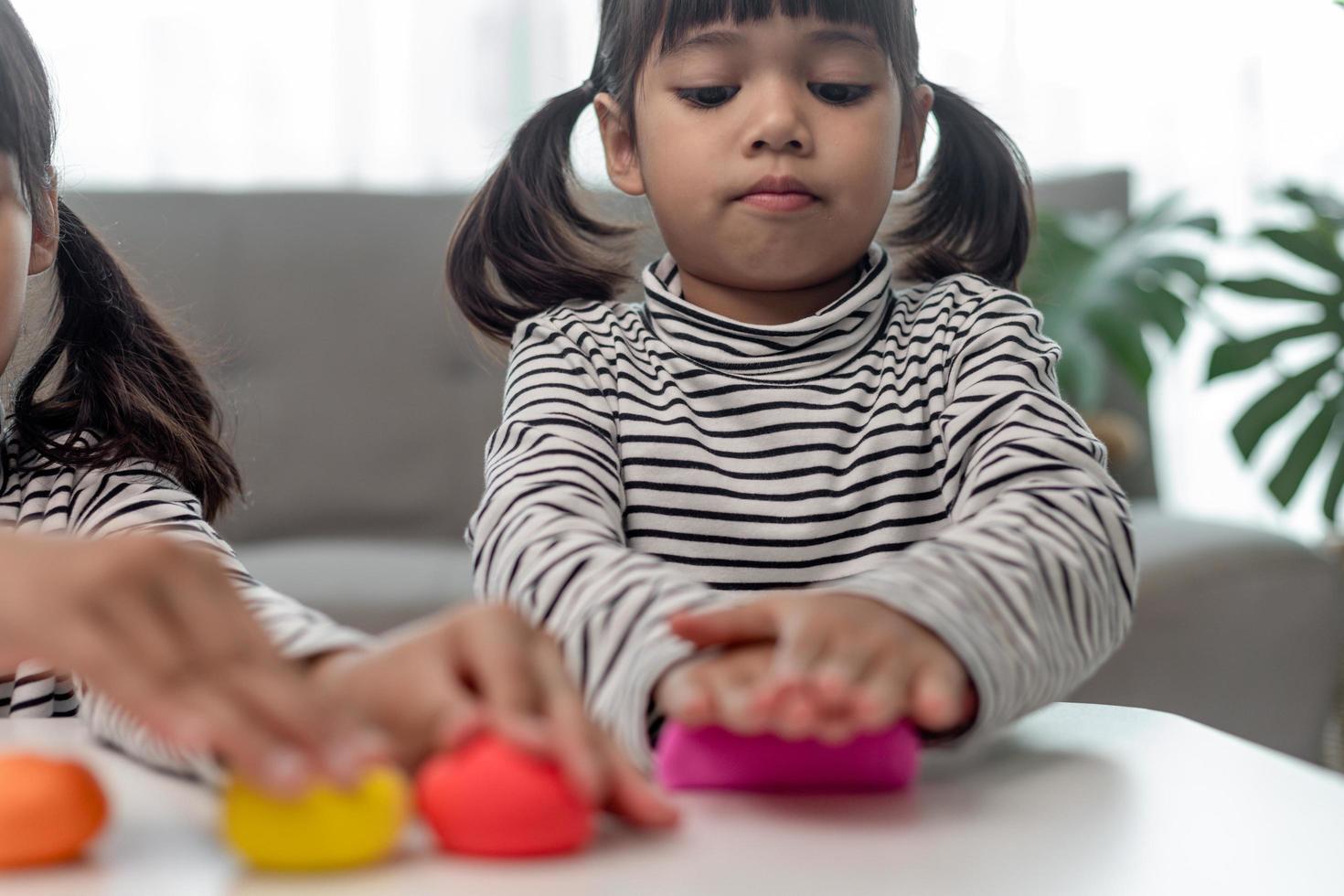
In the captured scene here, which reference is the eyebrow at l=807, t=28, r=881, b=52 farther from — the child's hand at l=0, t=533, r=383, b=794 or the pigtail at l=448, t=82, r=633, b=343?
the child's hand at l=0, t=533, r=383, b=794

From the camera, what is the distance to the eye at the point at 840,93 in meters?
0.86

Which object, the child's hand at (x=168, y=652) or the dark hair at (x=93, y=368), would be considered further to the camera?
the dark hair at (x=93, y=368)

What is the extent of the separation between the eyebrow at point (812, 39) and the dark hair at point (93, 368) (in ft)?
1.38

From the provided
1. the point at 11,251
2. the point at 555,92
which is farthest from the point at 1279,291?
the point at 11,251

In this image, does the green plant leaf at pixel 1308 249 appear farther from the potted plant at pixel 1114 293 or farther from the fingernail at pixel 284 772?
the fingernail at pixel 284 772

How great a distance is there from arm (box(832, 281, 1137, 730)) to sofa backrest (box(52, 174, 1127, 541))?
1319 mm

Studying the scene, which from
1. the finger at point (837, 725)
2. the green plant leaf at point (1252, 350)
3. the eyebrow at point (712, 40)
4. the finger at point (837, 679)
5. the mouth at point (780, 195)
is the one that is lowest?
the green plant leaf at point (1252, 350)

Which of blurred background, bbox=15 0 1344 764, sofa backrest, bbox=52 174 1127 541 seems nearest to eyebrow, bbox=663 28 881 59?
blurred background, bbox=15 0 1344 764

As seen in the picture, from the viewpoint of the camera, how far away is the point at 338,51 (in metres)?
2.76

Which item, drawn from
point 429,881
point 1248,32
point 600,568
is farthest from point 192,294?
point 1248,32

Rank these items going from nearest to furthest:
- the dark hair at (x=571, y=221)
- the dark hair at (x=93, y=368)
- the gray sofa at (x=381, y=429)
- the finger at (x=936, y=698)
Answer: the finger at (x=936, y=698)
the dark hair at (x=93, y=368)
the dark hair at (x=571, y=221)
the gray sofa at (x=381, y=429)

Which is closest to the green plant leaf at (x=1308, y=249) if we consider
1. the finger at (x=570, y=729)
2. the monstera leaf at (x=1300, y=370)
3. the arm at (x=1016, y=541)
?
the monstera leaf at (x=1300, y=370)

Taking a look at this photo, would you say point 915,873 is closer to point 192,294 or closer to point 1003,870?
point 1003,870

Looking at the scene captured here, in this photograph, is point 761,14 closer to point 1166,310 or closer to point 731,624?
point 731,624
